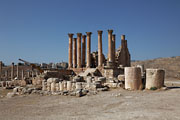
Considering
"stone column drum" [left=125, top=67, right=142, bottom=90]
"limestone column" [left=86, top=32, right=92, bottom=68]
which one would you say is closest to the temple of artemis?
"limestone column" [left=86, top=32, right=92, bottom=68]

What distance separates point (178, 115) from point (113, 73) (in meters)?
19.3

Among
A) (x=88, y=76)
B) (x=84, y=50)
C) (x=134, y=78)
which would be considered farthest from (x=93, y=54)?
(x=134, y=78)

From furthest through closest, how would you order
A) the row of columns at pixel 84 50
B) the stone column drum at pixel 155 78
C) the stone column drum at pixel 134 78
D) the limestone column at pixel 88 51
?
the limestone column at pixel 88 51 → the row of columns at pixel 84 50 → the stone column drum at pixel 134 78 → the stone column drum at pixel 155 78

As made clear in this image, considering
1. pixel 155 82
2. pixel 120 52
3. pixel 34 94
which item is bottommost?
pixel 34 94

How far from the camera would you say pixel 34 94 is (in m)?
16.0

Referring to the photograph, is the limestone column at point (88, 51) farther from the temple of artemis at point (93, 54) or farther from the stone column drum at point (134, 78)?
the stone column drum at point (134, 78)

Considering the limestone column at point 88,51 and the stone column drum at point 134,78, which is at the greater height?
the limestone column at point 88,51

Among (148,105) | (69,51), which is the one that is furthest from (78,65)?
(148,105)

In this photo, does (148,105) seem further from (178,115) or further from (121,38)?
(121,38)

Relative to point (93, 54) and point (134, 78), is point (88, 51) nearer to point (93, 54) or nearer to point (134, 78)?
point (93, 54)

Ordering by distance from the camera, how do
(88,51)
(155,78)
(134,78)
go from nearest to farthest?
(155,78) < (134,78) < (88,51)

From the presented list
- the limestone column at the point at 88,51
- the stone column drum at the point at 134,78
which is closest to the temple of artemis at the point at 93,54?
the limestone column at the point at 88,51

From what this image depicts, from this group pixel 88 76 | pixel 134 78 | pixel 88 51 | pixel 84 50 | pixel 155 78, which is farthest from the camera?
pixel 84 50

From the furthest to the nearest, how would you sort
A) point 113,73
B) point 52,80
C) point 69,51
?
point 69,51 → point 113,73 → point 52,80
